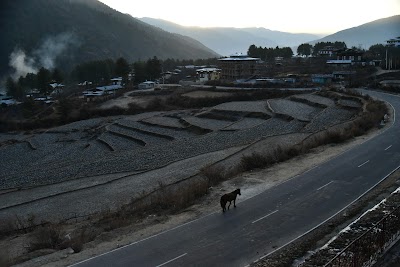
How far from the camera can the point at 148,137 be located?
46.4m

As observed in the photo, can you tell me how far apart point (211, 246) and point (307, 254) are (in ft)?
10.6

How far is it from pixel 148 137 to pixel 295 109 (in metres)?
20.0

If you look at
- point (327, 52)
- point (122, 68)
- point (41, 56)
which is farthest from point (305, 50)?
point (41, 56)

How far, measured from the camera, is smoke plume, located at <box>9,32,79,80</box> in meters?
156

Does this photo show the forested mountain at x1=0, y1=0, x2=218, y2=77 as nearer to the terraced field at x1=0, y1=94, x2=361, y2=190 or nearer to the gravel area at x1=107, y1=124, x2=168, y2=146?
the terraced field at x1=0, y1=94, x2=361, y2=190

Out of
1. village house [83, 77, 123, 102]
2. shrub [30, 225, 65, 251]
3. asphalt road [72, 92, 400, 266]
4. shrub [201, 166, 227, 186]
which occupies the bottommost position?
shrub [30, 225, 65, 251]

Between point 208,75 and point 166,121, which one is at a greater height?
point 208,75

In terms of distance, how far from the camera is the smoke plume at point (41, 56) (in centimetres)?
15575

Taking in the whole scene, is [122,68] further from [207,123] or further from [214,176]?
[214,176]

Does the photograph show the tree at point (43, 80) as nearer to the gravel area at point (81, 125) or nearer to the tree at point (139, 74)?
the tree at point (139, 74)

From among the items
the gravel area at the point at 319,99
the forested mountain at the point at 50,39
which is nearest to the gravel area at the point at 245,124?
the gravel area at the point at 319,99

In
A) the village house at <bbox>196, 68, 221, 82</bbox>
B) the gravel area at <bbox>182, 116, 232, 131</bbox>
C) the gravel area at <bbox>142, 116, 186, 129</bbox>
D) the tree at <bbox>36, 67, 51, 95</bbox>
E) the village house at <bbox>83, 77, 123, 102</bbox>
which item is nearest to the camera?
the gravel area at <bbox>182, 116, 232, 131</bbox>

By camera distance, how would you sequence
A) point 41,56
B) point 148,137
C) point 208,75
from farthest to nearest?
1. point 41,56
2. point 208,75
3. point 148,137

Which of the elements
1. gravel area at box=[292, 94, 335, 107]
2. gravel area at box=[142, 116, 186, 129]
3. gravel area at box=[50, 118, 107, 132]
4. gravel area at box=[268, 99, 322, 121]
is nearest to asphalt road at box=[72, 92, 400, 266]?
gravel area at box=[268, 99, 322, 121]
